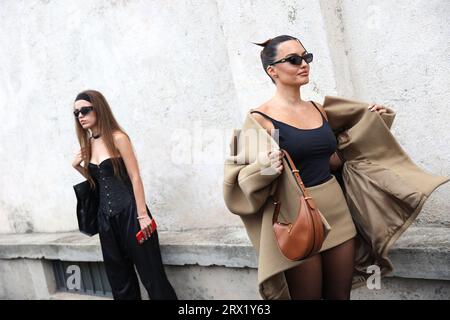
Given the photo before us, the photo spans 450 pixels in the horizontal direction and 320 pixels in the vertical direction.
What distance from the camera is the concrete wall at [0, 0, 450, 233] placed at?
3.13 metres

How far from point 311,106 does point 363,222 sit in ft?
2.13

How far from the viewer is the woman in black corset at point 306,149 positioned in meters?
2.29

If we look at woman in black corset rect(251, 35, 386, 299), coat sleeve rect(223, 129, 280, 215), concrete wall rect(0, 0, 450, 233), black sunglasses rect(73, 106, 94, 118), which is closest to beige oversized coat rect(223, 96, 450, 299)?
coat sleeve rect(223, 129, 280, 215)

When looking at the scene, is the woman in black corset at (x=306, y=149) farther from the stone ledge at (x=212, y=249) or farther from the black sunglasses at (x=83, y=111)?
the black sunglasses at (x=83, y=111)

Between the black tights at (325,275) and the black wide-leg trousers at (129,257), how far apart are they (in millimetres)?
1356

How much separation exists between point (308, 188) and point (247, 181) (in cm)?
33

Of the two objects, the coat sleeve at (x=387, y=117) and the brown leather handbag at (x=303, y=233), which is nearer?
the brown leather handbag at (x=303, y=233)

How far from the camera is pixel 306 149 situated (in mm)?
2271

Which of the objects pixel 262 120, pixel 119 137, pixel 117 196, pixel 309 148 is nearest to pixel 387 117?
pixel 309 148

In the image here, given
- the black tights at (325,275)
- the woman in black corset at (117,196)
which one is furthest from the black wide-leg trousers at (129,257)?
the black tights at (325,275)

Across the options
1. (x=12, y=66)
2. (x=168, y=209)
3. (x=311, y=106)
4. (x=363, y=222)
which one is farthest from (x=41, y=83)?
(x=363, y=222)
